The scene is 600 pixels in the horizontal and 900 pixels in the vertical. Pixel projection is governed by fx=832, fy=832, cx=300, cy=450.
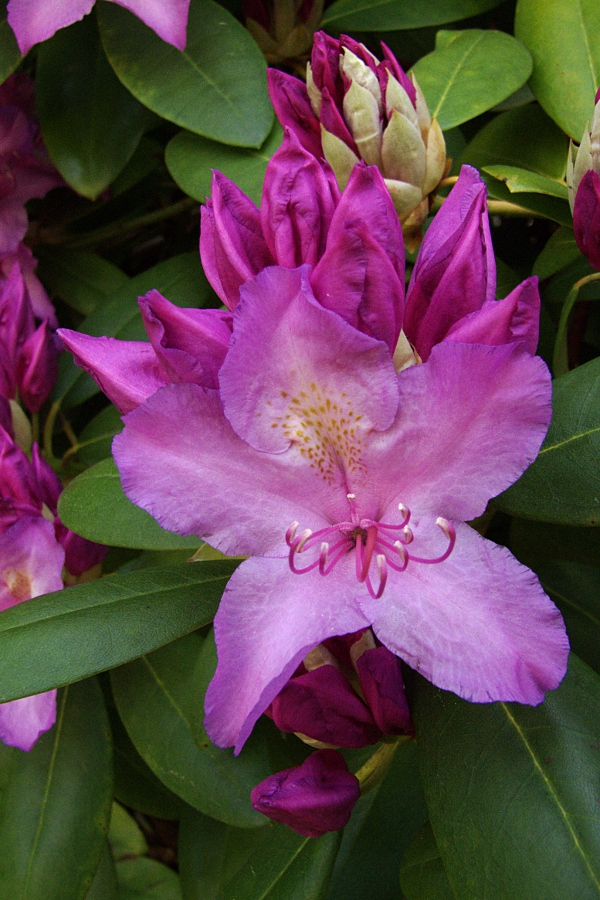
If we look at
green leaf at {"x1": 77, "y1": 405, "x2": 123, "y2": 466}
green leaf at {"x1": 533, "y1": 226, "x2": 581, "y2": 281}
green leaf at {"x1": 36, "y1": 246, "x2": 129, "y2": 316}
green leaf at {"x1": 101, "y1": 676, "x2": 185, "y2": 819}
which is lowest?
green leaf at {"x1": 101, "y1": 676, "x2": 185, "y2": 819}

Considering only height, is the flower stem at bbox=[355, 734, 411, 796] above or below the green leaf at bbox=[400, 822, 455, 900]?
above

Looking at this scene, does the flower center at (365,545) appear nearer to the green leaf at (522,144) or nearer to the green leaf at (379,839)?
the green leaf at (379,839)

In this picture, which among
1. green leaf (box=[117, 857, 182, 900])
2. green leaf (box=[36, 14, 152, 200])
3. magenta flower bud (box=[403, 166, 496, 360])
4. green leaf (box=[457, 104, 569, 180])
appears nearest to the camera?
magenta flower bud (box=[403, 166, 496, 360])

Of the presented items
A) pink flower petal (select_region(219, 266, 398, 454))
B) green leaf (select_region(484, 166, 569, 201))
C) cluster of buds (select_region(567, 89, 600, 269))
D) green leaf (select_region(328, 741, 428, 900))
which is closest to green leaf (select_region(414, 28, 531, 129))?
green leaf (select_region(484, 166, 569, 201))

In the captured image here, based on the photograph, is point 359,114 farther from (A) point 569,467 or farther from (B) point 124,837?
(B) point 124,837

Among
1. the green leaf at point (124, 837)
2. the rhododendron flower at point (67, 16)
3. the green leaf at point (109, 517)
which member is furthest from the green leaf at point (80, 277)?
the green leaf at point (124, 837)

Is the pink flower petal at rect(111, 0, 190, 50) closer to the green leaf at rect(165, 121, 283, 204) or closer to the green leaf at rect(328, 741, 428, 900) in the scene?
the green leaf at rect(165, 121, 283, 204)
